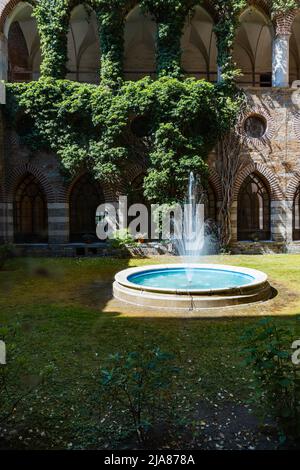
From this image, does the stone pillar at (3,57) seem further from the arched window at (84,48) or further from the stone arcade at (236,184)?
the arched window at (84,48)

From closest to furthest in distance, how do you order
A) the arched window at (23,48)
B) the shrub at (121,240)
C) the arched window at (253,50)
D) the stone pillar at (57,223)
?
the shrub at (121,240), the stone pillar at (57,223), the arched window at (23,48), the arched window at (253,50)

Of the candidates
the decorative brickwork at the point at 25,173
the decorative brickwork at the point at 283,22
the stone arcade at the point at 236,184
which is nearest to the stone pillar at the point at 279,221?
the stone arcade at the point at 236,184

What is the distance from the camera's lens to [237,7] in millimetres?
15078

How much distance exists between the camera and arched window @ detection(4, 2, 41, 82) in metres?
18.8

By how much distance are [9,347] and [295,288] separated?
733 centimetres

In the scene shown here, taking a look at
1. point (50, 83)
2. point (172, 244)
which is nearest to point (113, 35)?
point (50, 83)

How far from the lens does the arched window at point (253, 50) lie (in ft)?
65.8

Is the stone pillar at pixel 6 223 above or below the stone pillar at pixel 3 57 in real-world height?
below

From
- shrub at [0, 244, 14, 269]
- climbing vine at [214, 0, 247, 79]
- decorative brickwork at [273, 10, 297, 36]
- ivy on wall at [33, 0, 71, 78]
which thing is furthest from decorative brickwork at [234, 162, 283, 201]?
shrub at [0, 244, 14, 269]

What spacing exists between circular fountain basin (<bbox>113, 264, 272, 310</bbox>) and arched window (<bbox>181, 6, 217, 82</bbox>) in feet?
42.2

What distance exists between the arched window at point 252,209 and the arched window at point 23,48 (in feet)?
38.5

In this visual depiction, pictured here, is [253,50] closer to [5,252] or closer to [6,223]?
[6,223]
